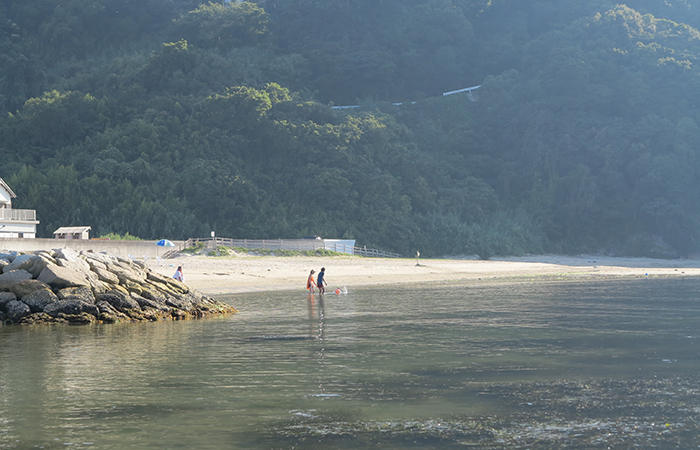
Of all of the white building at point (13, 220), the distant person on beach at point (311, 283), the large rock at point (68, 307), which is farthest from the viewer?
the white building at point (13, 220)

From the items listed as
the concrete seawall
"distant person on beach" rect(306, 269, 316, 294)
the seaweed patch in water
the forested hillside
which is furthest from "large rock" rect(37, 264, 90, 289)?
the forested hillside

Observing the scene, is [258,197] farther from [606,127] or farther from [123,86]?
[606,127]

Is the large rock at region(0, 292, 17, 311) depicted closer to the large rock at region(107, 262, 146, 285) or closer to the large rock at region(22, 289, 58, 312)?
the large rock at region(22, 289, 58, 312)

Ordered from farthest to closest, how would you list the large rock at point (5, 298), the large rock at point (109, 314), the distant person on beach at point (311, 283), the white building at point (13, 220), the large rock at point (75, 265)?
the white building at point (13, 220), the distant person on beach at point (311, 283), the large rock at point (75, 265), the large rock at point (109, 314), the large rock at point (5, 298)

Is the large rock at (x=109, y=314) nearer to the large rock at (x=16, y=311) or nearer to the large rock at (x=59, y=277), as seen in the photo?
the large rock at (x=59, y=277)

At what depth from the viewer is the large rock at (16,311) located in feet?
65.5

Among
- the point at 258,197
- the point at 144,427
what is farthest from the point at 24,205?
the point at 144,427

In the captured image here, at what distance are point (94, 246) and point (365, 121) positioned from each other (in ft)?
148

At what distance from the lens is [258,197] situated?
218 ft

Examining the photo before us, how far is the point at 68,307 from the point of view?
20203 millimetres

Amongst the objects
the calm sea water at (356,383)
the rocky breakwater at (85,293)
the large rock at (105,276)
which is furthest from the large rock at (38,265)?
the calm sea water at (356,383)

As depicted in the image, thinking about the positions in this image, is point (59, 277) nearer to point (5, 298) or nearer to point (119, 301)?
point (5, 298)

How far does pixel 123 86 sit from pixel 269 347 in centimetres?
6773

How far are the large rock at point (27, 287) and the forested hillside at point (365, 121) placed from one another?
126 feet
